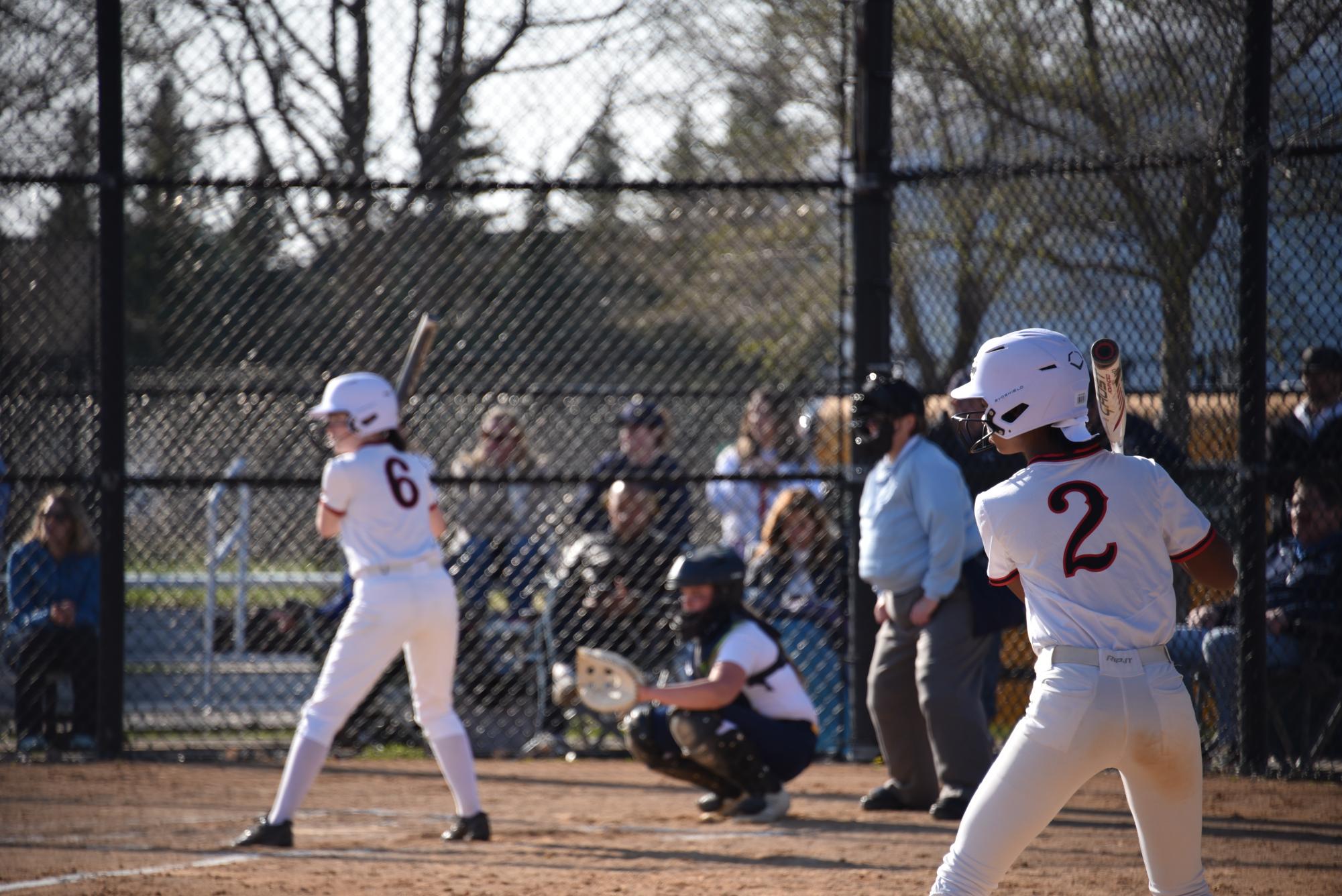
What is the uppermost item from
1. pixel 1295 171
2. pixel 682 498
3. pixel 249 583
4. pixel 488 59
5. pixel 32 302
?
pixel 488 59

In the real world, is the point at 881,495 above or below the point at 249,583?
above

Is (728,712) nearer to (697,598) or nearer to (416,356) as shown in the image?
(697,598)

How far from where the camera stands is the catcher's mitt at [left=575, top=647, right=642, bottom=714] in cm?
523

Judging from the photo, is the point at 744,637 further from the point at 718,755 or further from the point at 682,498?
the point at 682,498

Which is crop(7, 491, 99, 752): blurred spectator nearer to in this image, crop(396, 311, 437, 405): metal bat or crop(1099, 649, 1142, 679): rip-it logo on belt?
crop(396, 311, 437, 405): metal bat

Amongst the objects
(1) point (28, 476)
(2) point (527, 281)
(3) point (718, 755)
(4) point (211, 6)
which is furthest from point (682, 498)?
(4) point (211, 6)

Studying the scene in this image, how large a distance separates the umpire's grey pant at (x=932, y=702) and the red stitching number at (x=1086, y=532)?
244 cm

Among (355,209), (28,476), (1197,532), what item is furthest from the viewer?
(355,209)

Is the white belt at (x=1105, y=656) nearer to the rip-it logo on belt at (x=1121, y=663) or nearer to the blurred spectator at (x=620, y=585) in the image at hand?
the rip-it logo on belt at (x=1121, y=663)

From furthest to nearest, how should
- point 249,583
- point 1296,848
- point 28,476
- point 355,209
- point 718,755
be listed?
point 249,583
point 355,209
point 28,476
point 718,755
point 1296,848

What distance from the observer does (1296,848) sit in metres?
4.79

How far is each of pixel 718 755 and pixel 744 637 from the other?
477mm

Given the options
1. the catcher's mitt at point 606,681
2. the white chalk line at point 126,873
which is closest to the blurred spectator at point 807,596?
the catcher's mitt at point 606,681

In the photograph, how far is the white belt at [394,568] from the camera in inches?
204
